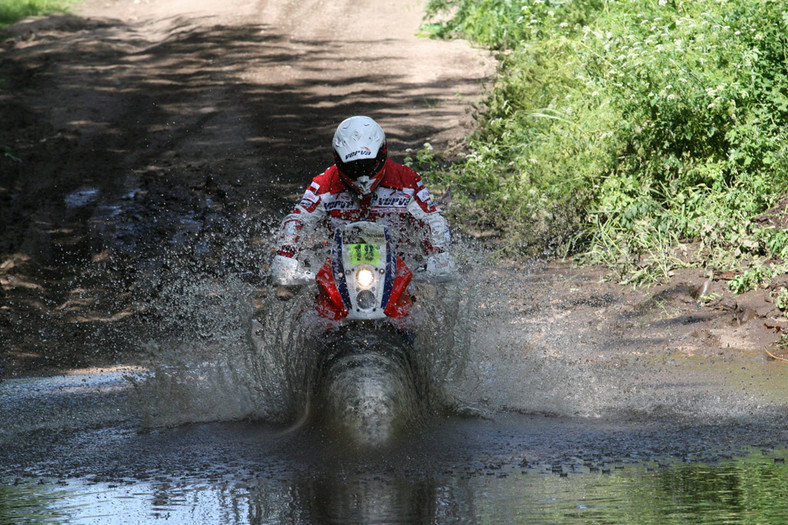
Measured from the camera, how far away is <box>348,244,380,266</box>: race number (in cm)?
612

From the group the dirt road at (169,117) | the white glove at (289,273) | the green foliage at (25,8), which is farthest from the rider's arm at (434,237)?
the green foliage at (25,8)

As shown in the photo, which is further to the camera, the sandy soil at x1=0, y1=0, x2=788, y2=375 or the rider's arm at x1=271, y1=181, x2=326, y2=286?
the sandy soil at x1=0, y1=0, x2=788, y2=375

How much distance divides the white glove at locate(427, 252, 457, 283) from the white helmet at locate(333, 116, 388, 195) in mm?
604

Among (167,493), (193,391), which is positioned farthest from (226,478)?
(193,391)

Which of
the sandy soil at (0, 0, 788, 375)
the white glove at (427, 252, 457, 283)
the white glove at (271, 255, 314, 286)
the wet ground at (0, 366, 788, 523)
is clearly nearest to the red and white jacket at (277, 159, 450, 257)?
the white glove at (427, 252, 457, 283)

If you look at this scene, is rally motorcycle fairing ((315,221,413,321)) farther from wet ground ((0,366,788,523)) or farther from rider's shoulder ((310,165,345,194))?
wet ground ((0,366,788,523))

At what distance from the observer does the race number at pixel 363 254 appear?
6.12 metres

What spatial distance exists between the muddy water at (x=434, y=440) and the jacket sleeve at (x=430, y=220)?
0.39 metres

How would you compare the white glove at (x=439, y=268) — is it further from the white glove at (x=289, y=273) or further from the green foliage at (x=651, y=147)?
the green foliage at (x=651, y=147)

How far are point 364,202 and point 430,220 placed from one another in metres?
0.46

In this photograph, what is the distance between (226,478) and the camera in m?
5.27

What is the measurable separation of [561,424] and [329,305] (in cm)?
159

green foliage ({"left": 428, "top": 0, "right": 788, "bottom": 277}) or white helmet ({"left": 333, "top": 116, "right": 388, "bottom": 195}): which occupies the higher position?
green foliage ({"left": 428, "top": 0, "right": 788, "bottom": 277})

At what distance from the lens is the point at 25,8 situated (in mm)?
26906
